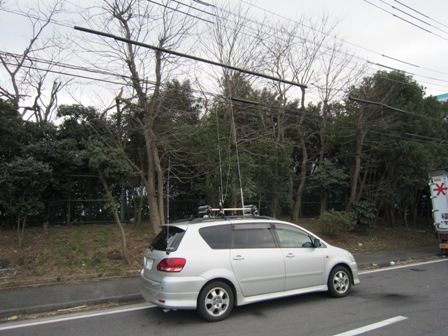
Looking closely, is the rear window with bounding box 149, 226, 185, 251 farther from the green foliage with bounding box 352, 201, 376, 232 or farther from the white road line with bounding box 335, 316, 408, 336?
the green foliage with bounding box 352, 201, 376, 232

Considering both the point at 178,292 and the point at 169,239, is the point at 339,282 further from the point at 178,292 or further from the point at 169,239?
the point at 169,239

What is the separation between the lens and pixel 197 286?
511cm

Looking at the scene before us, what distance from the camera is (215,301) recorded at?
527 centimetres

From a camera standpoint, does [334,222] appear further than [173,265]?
Yes

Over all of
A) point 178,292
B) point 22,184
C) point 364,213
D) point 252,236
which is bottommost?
point 178,292

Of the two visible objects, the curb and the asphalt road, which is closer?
the asphalt road

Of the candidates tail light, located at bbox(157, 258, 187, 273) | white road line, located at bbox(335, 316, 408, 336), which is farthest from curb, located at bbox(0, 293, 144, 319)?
white road line, located at bbox(335, 316, 408, 336)

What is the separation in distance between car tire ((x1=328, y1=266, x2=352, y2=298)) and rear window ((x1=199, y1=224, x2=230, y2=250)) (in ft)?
7.68

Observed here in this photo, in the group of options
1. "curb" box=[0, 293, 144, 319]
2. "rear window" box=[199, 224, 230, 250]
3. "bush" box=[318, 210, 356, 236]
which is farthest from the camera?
"bush" box=[318, 210, 356, 236]

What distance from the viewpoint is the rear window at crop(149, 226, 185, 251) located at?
537 centimetres

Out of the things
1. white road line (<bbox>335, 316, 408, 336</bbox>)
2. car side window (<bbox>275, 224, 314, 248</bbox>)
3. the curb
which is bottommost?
white road line (<bbox>335, 316, 408, 336</bbox>)

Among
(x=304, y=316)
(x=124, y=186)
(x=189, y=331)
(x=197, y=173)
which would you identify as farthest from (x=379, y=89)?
(x=189, y=331)

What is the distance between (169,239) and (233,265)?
3.79 ft

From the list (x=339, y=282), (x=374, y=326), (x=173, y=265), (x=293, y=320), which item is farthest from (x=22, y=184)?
(x=374, y=326)
